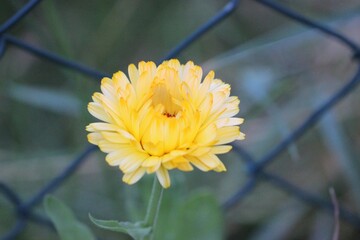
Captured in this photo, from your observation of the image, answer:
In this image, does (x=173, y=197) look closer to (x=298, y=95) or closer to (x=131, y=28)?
(x=298, y=95)

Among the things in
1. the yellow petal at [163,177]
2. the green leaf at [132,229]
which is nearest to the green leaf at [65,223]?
the green leaf at [132,229]

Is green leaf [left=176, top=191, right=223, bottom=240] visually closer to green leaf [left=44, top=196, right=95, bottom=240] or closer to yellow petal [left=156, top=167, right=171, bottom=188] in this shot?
green leaf [left=44, top=196, right=95, bottom=240]

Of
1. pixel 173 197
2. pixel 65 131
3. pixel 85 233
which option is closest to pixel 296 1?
pixel 65 131

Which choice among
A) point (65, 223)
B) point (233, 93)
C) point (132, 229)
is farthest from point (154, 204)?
point (233, 93)

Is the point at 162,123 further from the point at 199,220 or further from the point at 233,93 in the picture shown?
the point at 233,93

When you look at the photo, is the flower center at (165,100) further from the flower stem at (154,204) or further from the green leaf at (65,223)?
the green leaf at (65,223)
